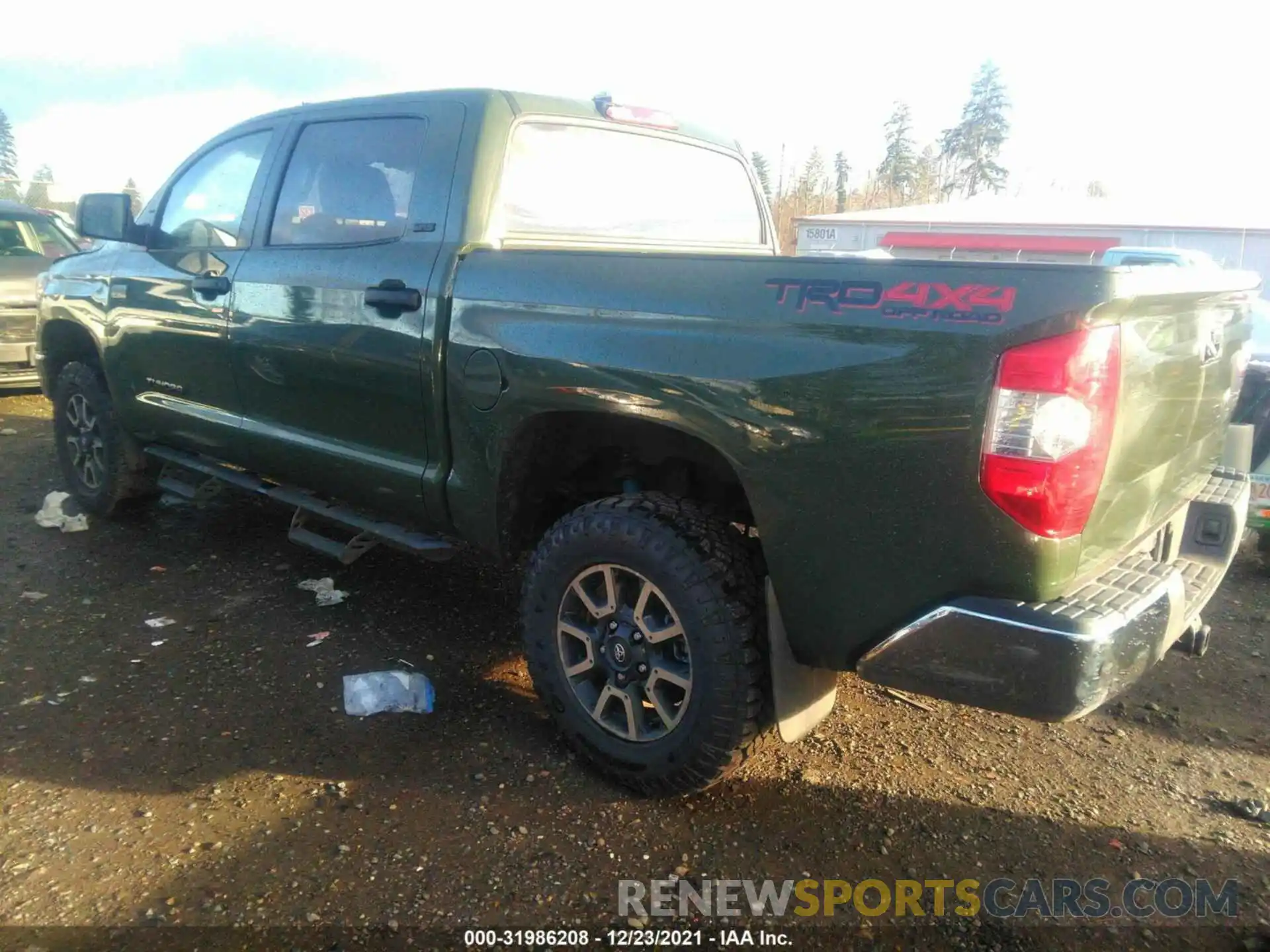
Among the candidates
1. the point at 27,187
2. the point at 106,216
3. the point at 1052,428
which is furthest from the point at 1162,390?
the point at 27,187

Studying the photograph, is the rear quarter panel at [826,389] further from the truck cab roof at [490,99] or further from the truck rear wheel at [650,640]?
the truck cab roof at [490,99]

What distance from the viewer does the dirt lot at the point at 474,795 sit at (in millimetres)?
2268

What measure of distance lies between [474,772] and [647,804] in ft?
1.79

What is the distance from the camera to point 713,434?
2.31 meters

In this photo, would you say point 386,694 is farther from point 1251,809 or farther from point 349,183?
point 1251,809

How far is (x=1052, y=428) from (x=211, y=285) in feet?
10.7

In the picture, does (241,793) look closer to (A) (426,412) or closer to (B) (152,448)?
(A) (426,412)

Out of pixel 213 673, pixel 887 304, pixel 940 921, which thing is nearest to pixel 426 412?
pixel 213 673

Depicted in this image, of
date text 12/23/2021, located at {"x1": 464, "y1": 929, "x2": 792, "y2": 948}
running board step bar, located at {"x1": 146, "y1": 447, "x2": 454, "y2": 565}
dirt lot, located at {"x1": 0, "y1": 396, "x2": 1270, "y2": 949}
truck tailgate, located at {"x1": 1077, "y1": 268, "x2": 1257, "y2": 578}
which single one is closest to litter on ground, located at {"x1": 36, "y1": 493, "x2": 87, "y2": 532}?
running board step bar, located at {"x1": 146, "y1": 447, "x2": 454, "y2": 565}

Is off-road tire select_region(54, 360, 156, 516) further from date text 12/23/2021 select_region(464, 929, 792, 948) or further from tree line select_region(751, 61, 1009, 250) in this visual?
tree line select_region(751, 61, 1009, 250)

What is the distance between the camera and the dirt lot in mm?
2268

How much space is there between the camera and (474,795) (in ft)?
8.86

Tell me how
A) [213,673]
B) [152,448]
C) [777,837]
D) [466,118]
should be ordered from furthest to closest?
1. [152,448]
2. [213,673]
3. [466,118]
4. [777,837]

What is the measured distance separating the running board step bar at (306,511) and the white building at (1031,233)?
16912 millimetres
